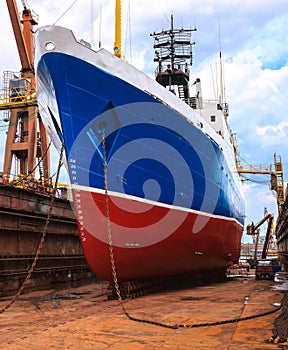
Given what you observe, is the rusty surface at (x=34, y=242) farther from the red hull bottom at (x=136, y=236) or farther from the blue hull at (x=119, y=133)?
the red hull bottom at (x=136, y=236)

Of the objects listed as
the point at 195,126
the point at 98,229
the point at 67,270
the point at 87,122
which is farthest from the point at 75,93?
the point at 67,270

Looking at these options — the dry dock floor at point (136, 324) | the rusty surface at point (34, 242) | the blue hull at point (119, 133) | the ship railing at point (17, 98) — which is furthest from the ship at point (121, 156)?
the ship railing at point (17, 98)

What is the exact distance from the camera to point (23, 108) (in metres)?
22.7

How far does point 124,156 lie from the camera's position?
34.5 ft

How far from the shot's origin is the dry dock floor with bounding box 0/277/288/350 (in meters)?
5.93

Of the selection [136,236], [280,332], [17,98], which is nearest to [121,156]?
[136,236]

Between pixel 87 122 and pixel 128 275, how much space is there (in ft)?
14.1

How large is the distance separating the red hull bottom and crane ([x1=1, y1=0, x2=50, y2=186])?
11491 mm

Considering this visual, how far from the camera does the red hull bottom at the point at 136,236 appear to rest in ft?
33.0

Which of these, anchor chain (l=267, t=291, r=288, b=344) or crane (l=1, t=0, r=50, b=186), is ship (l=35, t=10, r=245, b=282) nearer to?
anchor chain (l=267, t=291, r=288, b=344)

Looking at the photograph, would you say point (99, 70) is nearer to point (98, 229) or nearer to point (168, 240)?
point (98, 229)

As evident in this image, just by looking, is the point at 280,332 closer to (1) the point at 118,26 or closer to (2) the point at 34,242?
(1) the point at 118,26

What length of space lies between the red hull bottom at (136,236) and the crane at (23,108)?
11491 mm

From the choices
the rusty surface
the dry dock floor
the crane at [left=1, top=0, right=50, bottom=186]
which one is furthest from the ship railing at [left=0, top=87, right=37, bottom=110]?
the dry dock floor
